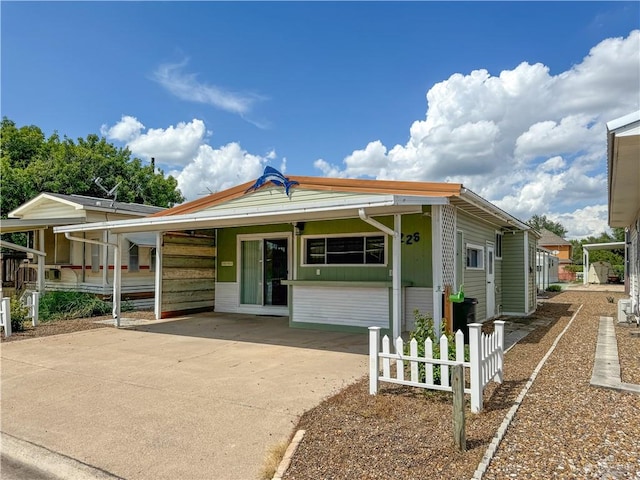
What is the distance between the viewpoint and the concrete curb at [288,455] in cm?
306

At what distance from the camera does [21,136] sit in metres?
25.1

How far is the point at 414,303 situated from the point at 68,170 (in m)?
21.7

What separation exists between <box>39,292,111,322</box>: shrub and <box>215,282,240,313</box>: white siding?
3380 millimetres

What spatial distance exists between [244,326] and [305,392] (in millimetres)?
5413

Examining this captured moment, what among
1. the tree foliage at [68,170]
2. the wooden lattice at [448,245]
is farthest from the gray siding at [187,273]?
the tree foliage at [68,170]

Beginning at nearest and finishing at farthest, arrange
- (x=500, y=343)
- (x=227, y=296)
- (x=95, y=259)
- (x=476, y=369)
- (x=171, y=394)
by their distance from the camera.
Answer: (x=476, y=369) → (x=500, y=343) → (x=171, y=394) → (x=227, y=296) → (x=95, y=259)

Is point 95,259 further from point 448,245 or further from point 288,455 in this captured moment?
point 288,455

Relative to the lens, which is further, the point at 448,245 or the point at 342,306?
the point at 342,306

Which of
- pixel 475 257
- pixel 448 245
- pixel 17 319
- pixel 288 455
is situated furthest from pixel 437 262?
pixel 17 319

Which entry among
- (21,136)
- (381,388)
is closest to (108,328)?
(381,388)

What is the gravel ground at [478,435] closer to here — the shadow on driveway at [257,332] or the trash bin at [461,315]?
the trash bin at [461,315]

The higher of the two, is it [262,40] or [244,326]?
Result: [262,40]

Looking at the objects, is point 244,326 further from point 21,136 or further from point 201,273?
point 21,136

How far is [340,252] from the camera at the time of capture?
32.1 feet
